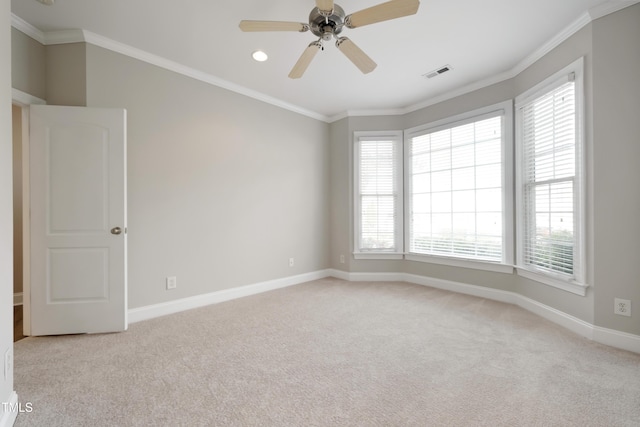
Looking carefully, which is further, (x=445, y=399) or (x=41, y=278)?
(x=41, y=278)

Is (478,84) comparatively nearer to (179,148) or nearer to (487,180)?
(487,180)

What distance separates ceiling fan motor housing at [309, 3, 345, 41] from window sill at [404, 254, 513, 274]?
3.26 m

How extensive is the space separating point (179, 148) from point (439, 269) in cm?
383

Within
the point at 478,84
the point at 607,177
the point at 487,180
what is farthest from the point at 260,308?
the point at 478,84

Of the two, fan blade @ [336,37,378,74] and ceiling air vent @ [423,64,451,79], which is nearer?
fan blade @ [336,37,378,74]

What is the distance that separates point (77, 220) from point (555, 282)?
4.67 meters

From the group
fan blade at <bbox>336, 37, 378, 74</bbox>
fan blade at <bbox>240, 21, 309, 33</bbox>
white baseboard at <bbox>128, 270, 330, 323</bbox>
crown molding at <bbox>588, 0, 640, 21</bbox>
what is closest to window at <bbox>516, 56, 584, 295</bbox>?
crown molding at <bbox>588, 0, 640, 21</bbox>

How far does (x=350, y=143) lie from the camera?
16.0ft

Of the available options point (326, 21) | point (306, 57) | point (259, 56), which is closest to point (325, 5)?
point (326, 21)

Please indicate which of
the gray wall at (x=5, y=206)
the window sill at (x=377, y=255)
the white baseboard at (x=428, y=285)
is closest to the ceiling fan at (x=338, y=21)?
the gray wall at (x=5, y=206)

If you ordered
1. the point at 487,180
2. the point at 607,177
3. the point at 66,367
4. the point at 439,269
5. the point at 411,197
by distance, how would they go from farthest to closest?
the point at 411,197
the point at 439,269
the point at 487,180
the point at 607,177
the point at 66,367

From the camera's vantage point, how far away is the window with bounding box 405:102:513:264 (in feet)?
12.1

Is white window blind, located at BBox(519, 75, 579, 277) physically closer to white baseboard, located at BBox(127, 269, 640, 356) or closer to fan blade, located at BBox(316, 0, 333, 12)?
white baseboard, located at BBox(127, 269, 640, 356)

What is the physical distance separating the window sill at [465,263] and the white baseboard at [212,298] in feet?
5.38
